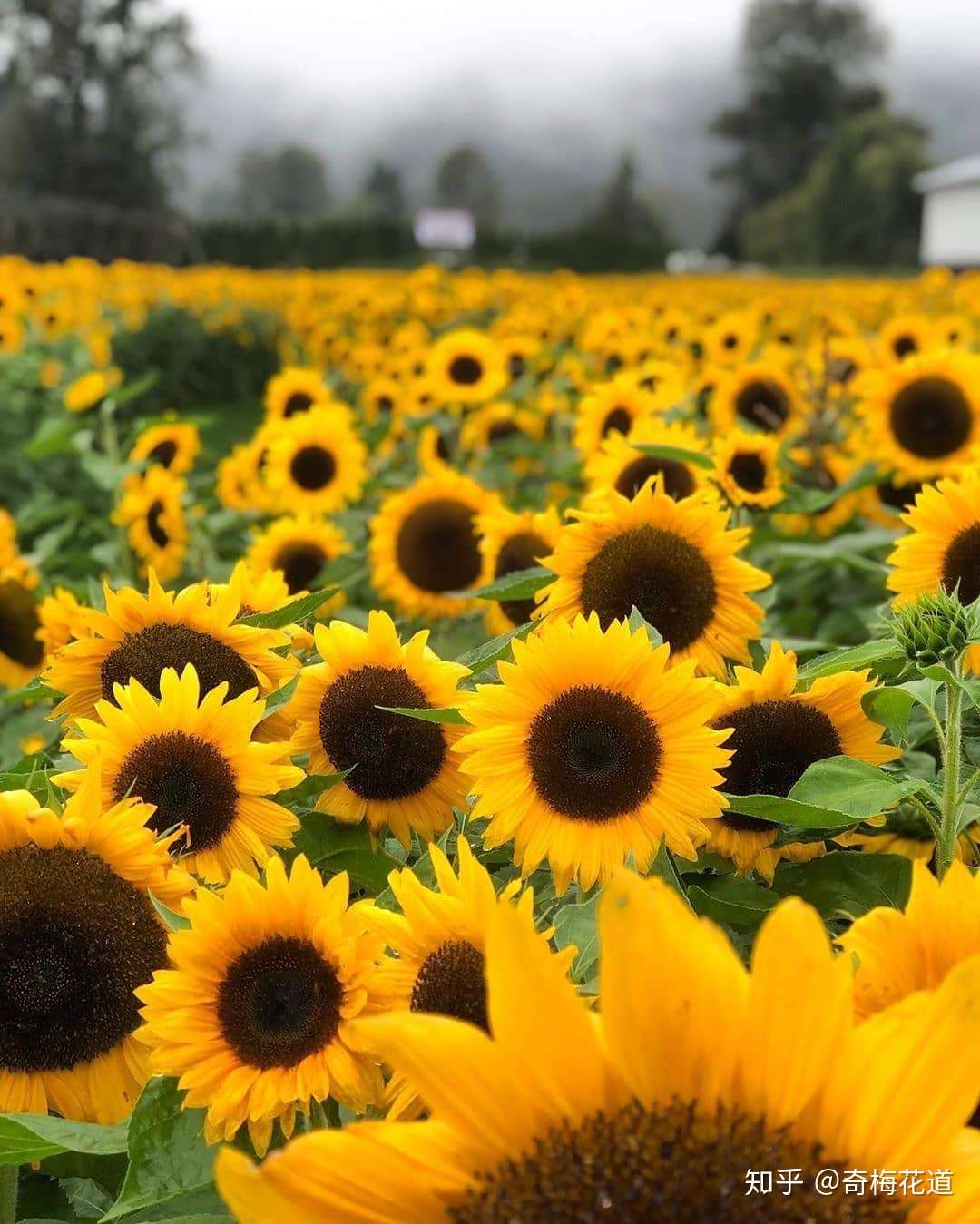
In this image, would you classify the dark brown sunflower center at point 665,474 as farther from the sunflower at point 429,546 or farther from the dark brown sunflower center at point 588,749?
the dark brown sunflower center at point 588,749

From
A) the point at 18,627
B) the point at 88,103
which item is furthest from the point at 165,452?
the point at 88,103

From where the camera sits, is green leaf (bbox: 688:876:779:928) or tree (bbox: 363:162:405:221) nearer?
green leaf (bbox: 688:876:779:928)

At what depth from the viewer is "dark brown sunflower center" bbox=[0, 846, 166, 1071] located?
0.81 meters

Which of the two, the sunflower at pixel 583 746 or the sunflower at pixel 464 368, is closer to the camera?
the sunflower at pixel 583 746

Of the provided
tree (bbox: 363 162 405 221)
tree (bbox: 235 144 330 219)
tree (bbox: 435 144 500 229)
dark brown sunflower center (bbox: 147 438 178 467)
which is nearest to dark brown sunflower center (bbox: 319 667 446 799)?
dark brown sunflower center (bbox: 147 438 178 467)

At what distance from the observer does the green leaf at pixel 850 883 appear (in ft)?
3.05

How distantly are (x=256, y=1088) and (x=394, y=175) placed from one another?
84.3 meters

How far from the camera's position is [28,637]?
181cm

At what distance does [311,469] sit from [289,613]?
1888 millimetres

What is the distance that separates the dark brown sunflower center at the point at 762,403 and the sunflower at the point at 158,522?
4.15 ft

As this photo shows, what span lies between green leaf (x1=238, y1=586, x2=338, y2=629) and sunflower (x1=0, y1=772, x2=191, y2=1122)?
318 millimetres

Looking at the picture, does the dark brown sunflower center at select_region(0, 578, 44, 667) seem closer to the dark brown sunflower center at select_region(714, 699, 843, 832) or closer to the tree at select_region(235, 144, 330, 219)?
the dark brown sunflower center at select_region(714, 699, 843, 832)

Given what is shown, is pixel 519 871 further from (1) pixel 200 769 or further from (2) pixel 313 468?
(2) pixel 313 468

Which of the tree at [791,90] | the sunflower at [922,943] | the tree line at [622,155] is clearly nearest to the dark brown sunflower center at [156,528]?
the sunflower at [922,943]
